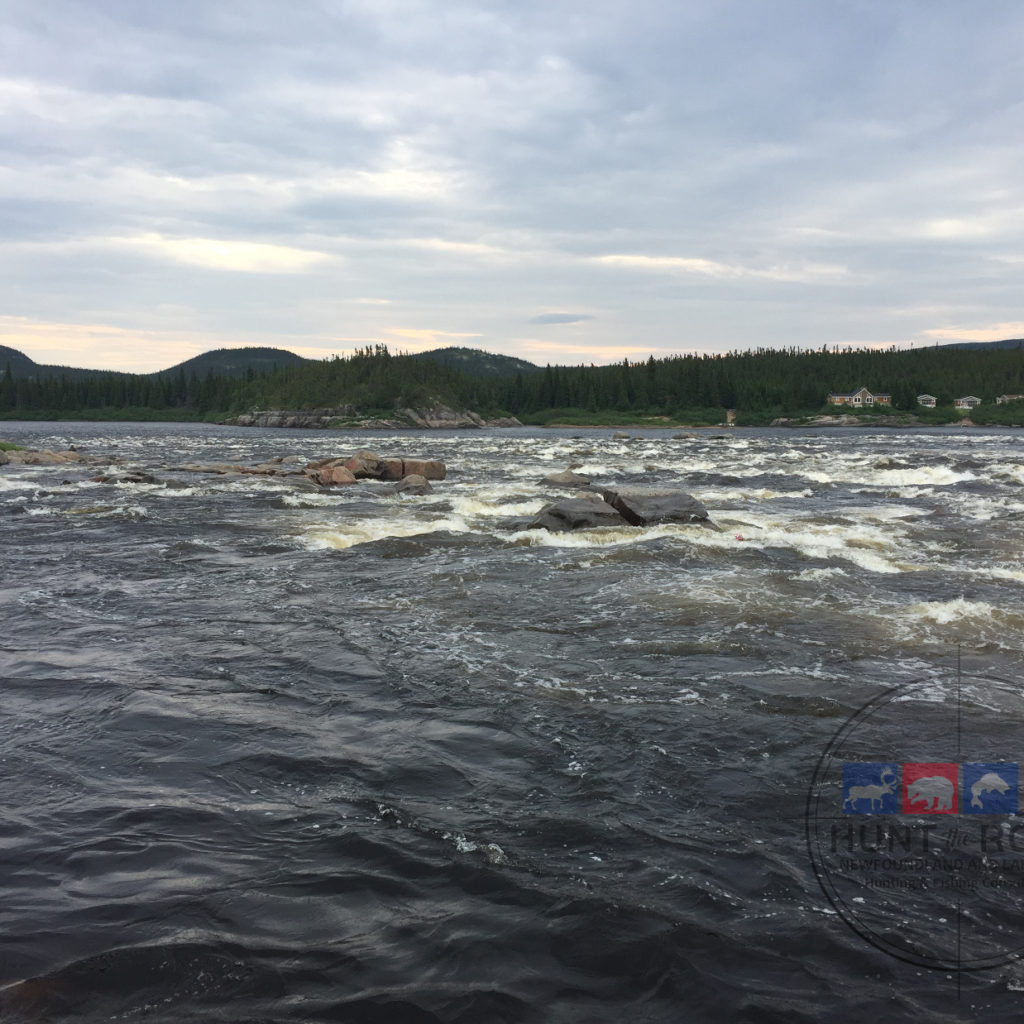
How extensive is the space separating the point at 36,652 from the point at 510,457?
47580mm

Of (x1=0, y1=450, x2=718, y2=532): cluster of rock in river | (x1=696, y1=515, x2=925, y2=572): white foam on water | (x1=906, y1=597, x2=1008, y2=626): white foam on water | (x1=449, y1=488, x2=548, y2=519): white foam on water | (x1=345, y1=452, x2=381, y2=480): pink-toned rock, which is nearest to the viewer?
(x1=906, y1=597, x2=1008, y2=626): white foam on water

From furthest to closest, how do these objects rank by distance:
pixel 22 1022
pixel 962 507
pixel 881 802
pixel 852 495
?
1. pixel 852 495
2. pixel 962 507
3. pixel 881 802
4. pixel 22 1022

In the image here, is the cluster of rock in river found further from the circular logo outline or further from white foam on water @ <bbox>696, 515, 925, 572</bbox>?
the circular logo outline

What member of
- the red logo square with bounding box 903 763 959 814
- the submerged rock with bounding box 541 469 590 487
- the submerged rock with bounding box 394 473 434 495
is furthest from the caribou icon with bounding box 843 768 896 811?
the submerged rock with bounding box 541 469 590 487

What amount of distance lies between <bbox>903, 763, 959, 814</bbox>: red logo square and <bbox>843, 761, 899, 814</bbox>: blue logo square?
9cm

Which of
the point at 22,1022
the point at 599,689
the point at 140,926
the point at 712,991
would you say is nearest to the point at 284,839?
the point at 140,926

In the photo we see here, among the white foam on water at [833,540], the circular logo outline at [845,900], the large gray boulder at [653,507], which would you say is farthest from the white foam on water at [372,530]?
the circular logo outline at [845,900]

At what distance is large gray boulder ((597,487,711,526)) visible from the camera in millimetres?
21828

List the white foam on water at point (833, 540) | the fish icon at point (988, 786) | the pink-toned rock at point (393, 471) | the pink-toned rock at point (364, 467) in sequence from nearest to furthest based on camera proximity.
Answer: the fish icon at point (988, 786) → the white foam on water at point (833, 540) → the pink-toned rock at point (364, 467) → the pink-toned rock at point (393, 471)

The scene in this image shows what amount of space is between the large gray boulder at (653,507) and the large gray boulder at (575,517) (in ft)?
1.06

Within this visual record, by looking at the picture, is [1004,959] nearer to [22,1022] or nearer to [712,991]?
[712,991]

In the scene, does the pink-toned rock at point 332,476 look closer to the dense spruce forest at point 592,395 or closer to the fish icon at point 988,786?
the fish icon at point 988,786

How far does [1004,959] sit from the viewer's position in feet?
15.4

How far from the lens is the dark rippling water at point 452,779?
454 cm
